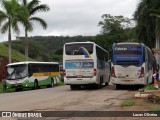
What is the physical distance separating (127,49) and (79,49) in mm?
3491

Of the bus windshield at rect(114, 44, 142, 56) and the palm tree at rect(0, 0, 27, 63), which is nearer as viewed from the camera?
the bus windshield at rect(114, 44, 142, 56)

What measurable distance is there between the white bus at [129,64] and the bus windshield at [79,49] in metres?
1.83

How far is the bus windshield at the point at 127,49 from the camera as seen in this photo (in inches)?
1169

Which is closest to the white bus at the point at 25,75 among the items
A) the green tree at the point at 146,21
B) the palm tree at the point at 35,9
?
the palm tree at the point at 35,9

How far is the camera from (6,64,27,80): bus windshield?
38.1 m

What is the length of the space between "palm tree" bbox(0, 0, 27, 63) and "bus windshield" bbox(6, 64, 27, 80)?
572 cm

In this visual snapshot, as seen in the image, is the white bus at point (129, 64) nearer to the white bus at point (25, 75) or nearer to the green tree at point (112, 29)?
the white bus at point (25, 75)

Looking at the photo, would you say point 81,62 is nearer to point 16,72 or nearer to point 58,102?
point 16,72

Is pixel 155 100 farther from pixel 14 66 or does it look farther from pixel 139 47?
pixel 14 66

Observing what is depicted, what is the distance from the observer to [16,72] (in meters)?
38.2

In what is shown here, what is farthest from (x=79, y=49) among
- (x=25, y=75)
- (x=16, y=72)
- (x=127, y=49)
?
(x=16, y=72)

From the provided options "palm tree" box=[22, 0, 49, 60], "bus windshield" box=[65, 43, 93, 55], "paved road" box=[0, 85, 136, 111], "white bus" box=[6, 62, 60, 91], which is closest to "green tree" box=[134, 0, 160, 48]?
"palm tree" box=[22, 0, 49, 60]

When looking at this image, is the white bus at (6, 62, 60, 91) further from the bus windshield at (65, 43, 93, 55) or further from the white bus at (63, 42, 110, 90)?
the bus windshield at (65, 43, 93, 55)

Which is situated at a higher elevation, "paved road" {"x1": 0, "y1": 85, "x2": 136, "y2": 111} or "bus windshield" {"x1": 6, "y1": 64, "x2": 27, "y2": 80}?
"bus windshield" {"x1": 6, "y1": 64, "x2": 27, "y2": 80}
